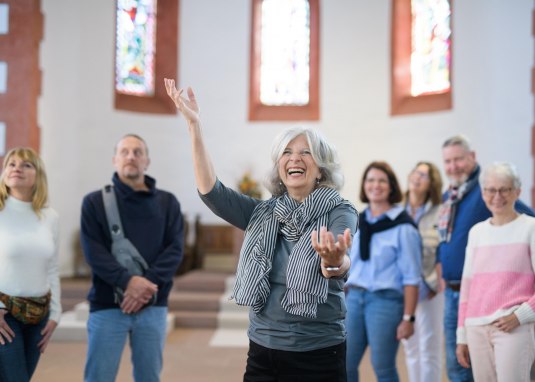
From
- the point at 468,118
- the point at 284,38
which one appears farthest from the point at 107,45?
the point at 468,118

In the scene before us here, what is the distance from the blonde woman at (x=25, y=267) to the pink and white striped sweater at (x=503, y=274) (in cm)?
179

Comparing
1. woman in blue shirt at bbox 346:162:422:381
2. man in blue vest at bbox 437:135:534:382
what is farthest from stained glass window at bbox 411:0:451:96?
woman in blue shirt at bbox 346:162:422:381

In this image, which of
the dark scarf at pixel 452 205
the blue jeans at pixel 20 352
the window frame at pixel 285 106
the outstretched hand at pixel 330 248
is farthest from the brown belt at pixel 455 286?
the window frame at pixel 285 106

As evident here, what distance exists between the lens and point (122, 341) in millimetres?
2607

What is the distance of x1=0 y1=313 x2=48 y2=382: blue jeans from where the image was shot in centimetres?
237

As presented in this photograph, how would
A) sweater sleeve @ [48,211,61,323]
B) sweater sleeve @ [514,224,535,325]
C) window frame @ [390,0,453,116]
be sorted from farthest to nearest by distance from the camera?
window frame @ [390,0,453,116]
sweater sleeve @ [48,211,61,323]
sweater sleeve @ [514,224,535,325]

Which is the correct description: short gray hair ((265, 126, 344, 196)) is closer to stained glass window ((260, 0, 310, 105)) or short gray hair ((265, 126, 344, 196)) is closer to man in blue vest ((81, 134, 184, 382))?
man in blue vest ((81, 134, 184, 382))

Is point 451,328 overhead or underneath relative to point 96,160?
underneath

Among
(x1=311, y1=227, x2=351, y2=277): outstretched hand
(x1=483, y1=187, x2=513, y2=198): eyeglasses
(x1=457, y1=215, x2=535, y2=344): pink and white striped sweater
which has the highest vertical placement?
(x1=483, y1=187, x2=513, y2=198): eyeglasses

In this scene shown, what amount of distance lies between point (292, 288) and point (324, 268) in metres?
0.15

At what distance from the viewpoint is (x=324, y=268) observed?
5.02 feet

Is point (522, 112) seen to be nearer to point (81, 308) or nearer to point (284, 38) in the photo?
point (284, 38)

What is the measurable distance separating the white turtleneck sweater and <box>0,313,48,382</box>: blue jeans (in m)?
0.09

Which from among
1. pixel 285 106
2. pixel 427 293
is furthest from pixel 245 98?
pixel 427 293
